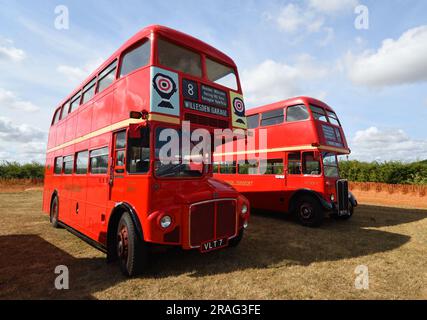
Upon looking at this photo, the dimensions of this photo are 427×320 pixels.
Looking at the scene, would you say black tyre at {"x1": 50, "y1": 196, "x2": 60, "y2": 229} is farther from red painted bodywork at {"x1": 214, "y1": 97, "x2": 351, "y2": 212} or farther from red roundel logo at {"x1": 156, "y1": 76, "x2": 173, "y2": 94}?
red painted bodywork at {"x1": 214, "y1": 97, "x2": 351, "y2": 212}

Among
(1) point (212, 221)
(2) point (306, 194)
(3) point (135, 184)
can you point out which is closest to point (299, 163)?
(2) point (306, 194)

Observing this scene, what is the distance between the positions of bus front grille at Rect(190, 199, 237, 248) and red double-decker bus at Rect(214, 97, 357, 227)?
4.17 metres

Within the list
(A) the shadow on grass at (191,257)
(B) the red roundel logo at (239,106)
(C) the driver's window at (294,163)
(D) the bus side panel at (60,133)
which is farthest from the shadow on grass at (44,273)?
(C) the driver's window at (294,163)

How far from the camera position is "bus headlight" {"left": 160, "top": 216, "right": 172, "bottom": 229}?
3668 mm

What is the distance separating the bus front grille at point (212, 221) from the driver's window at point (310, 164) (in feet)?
14.4

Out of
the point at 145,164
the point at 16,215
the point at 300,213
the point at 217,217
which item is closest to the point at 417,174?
the point at 300,213

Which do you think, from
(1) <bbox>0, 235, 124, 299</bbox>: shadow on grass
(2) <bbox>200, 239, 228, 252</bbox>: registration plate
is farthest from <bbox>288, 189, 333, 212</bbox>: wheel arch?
(1) <bbox>0, 235, 124, 299</bbox>: shadow on grass

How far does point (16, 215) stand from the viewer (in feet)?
31.0

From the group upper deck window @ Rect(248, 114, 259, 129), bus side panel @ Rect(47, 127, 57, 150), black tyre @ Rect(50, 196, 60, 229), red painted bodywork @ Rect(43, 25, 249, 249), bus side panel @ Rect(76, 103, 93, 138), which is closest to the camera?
red painted bodywork @ Rect(43, 25, 249, 249)

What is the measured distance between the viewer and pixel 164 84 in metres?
4.00

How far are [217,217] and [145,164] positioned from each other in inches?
60.0

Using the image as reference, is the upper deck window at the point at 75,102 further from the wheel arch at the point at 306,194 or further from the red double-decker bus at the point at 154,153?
the wheel arch at the point at 306,194
